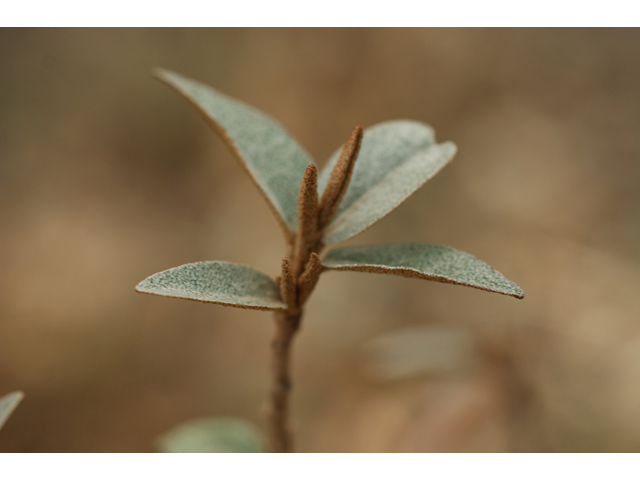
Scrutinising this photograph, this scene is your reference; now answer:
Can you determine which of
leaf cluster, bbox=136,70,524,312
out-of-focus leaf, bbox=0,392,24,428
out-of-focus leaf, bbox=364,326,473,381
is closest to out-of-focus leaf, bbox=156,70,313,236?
leaf cluster, bbox=136,70,524,312

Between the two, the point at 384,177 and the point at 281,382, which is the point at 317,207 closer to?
the point at 384,177

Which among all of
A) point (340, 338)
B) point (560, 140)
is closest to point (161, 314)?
point (340, 338)

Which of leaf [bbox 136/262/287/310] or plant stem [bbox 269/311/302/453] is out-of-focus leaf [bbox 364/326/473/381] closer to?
plant stem [bbox 269/311/302/453]

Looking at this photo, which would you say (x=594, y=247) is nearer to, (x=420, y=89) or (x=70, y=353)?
(x=420, y=89)

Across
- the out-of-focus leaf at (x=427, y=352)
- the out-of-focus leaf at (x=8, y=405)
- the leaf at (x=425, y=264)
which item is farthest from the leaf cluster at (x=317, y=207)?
the out-of-focus leaf at (x=427, y=352)

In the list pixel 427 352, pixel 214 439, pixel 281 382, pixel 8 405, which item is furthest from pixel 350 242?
pixel 8 405
